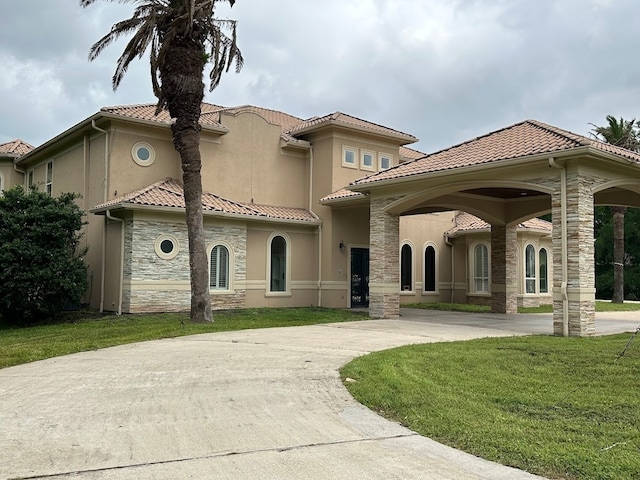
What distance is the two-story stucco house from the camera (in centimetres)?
1942

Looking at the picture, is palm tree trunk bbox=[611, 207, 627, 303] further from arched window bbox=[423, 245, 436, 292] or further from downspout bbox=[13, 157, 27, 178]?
downspout bbox=[13, 157, 27, 178]

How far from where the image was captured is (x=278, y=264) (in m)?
23.0

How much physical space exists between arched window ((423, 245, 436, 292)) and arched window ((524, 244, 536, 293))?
412cm

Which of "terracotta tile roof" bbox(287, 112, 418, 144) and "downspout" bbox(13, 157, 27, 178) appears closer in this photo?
"terracotta tile roof" bbox(287, 112, 418, 144)

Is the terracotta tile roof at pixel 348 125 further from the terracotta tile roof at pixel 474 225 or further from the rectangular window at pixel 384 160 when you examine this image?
the terracotta tile roof at pixel 474 225

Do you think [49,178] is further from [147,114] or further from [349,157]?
[349,157]

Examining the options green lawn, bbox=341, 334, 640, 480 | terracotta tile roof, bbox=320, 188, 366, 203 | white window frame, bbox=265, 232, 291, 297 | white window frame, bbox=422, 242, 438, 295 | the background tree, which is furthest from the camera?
white window frame, bbox=422, 242, 438, 295

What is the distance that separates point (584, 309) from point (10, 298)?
1604 centimetres

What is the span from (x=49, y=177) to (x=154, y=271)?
9318 millimetres

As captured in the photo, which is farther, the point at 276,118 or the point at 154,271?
the point at 276,118

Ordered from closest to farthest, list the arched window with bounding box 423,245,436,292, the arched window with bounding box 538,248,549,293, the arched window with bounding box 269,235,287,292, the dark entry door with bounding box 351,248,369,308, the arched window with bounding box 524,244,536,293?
the arched window with bounding box 269,235,287,292, the dark entry door with bounding box 351,248,369,308, the arched window with bounding box 524,244,536,293, the arched window with bounding box 423,245,436,292, the arched window with bounding box 538,248,549,293

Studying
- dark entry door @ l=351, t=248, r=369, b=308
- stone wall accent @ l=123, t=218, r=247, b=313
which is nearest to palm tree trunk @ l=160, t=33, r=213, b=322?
stone wall accent @ l=123, t=218, r=247, b=313

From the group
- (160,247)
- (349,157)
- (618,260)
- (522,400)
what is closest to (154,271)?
(160,247)

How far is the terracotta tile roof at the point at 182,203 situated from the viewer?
18.7 metres
